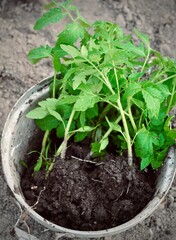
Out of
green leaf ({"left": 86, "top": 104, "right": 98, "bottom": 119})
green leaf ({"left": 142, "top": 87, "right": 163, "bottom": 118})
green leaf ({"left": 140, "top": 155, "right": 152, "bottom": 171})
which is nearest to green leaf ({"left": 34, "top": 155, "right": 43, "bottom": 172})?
green leaf ({"left": 86, "top": 104, "right": 98, "bottom": 119})

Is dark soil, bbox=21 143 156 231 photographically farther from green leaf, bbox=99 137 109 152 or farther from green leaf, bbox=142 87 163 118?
green leaf, bbox=142 87 163 118

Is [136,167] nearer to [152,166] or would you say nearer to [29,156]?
[152,166]

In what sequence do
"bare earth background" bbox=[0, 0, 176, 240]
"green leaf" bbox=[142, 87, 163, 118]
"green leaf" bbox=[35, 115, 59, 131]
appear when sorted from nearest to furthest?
1. "green leaf" bbox=[142, 87, 163, 118]
2. "green leaf" bbox=[35, 115, 59, 131]
3. "bare earth background" bbox=[0, 0, 176, 240]

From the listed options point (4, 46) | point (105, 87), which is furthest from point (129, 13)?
point (105, 87)

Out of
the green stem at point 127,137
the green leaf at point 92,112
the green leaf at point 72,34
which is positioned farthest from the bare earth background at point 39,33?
the green leaf at point 72,34

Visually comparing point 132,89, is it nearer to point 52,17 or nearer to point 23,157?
point 52,17

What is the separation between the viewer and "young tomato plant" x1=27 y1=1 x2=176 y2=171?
3.63 feet

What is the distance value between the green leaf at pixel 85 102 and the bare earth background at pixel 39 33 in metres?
0.70

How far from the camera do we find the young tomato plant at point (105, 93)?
1.11 m

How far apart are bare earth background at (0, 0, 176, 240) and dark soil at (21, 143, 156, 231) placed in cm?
40

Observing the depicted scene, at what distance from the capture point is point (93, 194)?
1.28 meters

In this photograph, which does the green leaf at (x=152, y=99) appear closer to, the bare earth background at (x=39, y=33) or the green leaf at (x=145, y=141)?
the green leaf at (x=145, y=141)

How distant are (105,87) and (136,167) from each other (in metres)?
0.28

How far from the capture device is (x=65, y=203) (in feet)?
4.16
